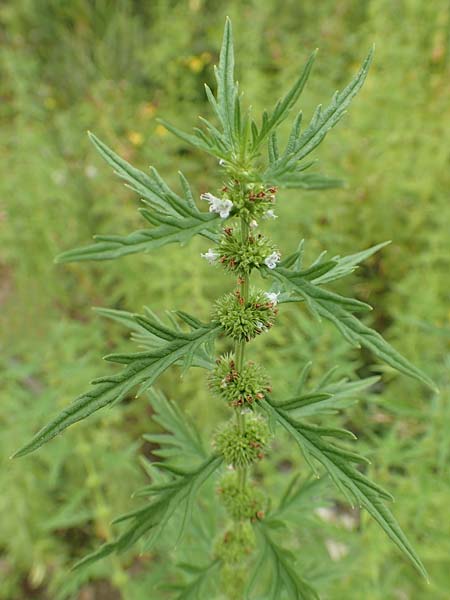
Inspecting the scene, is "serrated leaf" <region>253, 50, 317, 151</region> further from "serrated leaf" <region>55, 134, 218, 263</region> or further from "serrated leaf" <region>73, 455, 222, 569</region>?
"serrated leaf" <region>73, 455, 222, 569</region>

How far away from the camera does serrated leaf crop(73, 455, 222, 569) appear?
106cm

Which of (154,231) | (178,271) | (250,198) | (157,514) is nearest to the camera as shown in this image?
(154,231)

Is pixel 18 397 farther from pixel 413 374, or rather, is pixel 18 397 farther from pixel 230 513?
pixel 413 374

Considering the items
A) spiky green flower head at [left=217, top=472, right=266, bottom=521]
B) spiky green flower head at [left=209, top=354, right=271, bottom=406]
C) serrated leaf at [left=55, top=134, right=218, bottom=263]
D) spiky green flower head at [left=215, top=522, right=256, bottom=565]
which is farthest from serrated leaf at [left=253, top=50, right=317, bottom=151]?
spiky green flower head at [left=215, top=522, right=256, bottom=565]

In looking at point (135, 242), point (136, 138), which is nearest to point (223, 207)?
point (135, 242)

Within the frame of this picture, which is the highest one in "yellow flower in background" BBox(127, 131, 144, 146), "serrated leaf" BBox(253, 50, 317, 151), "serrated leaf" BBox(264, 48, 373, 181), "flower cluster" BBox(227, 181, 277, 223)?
"serrated leaf" BBox(253, 50, 317, 151)

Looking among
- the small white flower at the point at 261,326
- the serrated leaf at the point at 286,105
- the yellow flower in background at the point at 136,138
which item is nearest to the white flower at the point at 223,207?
the serrated leaf at the point at 286,105

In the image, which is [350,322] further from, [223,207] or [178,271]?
[178,271]

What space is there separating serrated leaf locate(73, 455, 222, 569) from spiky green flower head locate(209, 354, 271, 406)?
184mm

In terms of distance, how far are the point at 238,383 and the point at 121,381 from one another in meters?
0.33

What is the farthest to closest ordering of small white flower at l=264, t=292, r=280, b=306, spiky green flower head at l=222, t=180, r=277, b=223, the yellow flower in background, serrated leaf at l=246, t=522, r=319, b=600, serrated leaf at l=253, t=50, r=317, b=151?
the yellow flower in background → serrated leaf at l=246, t=522, r=319, b=600 → small white flower at l=264, t=292, r=280, b=306 → spiky green flower head at l=222, t=180, r=277, b=223 → serrated leaf at l=253, t=50, r=317, b=151

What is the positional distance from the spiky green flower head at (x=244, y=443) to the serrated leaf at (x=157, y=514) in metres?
0.07

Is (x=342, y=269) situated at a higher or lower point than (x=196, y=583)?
higher

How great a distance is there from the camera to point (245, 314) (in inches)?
40.2
